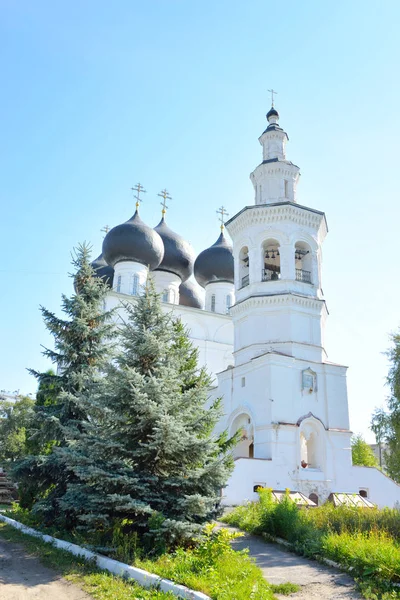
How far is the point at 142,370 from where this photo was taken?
348 inches

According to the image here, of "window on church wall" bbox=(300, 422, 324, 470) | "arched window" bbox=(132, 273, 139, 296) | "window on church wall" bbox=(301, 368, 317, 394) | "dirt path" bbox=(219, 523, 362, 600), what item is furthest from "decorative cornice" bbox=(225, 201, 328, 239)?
"dirt path" bbox=(219, 523, 362, 600)

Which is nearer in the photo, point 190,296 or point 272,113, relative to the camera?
point 272,113

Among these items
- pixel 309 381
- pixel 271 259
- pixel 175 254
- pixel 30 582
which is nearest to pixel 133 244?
pixel 175 254

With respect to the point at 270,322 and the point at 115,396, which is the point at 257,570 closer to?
the point at 115,396

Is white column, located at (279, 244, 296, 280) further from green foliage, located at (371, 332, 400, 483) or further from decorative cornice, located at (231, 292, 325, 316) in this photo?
green foliage, located at (371, 332, 400, 483)

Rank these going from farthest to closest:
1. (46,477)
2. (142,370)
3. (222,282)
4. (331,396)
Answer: (222,282) → (331,396) → (46,477) → (142,370)

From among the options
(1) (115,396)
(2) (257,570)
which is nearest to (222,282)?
(1) (115,396)

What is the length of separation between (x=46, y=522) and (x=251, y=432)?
9176mm

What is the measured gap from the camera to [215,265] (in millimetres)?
29031

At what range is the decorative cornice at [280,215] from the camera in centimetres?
1978

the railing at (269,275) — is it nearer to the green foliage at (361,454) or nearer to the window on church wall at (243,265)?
the window on church wall at (243,265)

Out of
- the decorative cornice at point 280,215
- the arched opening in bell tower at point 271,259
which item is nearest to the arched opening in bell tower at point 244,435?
the arched opening in bell tower at point 271,259

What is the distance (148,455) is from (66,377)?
4.39 metres

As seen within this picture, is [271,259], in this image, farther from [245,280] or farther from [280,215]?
[280,215]
